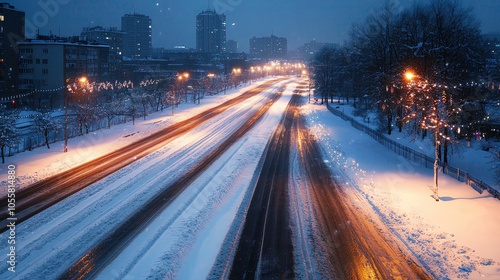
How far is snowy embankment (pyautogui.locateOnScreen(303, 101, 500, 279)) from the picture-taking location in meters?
13.6

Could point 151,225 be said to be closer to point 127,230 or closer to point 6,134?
point 127,230

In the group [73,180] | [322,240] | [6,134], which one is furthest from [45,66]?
[322,240]

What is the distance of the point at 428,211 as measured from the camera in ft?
60.5

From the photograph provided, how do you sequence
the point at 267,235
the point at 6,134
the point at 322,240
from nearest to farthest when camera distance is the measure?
the point at 322,240
the point at 267,235
the point at 6,134

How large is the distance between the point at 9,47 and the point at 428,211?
78927mm

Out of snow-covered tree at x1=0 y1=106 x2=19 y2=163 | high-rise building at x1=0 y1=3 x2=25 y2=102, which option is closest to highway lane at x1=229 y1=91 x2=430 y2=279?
snow-covered tree at x1=0 y1=106 x2=19 y2=163

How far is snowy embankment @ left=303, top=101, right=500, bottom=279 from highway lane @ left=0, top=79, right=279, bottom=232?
1515 cm

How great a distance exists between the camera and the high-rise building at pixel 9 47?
7056 centimetres

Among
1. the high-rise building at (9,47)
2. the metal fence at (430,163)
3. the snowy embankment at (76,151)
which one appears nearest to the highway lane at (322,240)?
the metal fence at (430,163)

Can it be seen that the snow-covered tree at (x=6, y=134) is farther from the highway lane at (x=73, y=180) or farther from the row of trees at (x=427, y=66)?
the row of trees at (x=427, y=66)

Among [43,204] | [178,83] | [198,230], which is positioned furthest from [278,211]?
[178,83]

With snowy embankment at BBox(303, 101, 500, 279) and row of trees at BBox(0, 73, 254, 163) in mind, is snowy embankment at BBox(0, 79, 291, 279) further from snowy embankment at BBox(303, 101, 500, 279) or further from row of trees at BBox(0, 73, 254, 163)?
snowy embankment at BBox(303, 101, 500, 279)

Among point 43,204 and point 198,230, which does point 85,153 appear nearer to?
point 43,204

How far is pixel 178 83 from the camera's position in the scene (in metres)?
75.2
